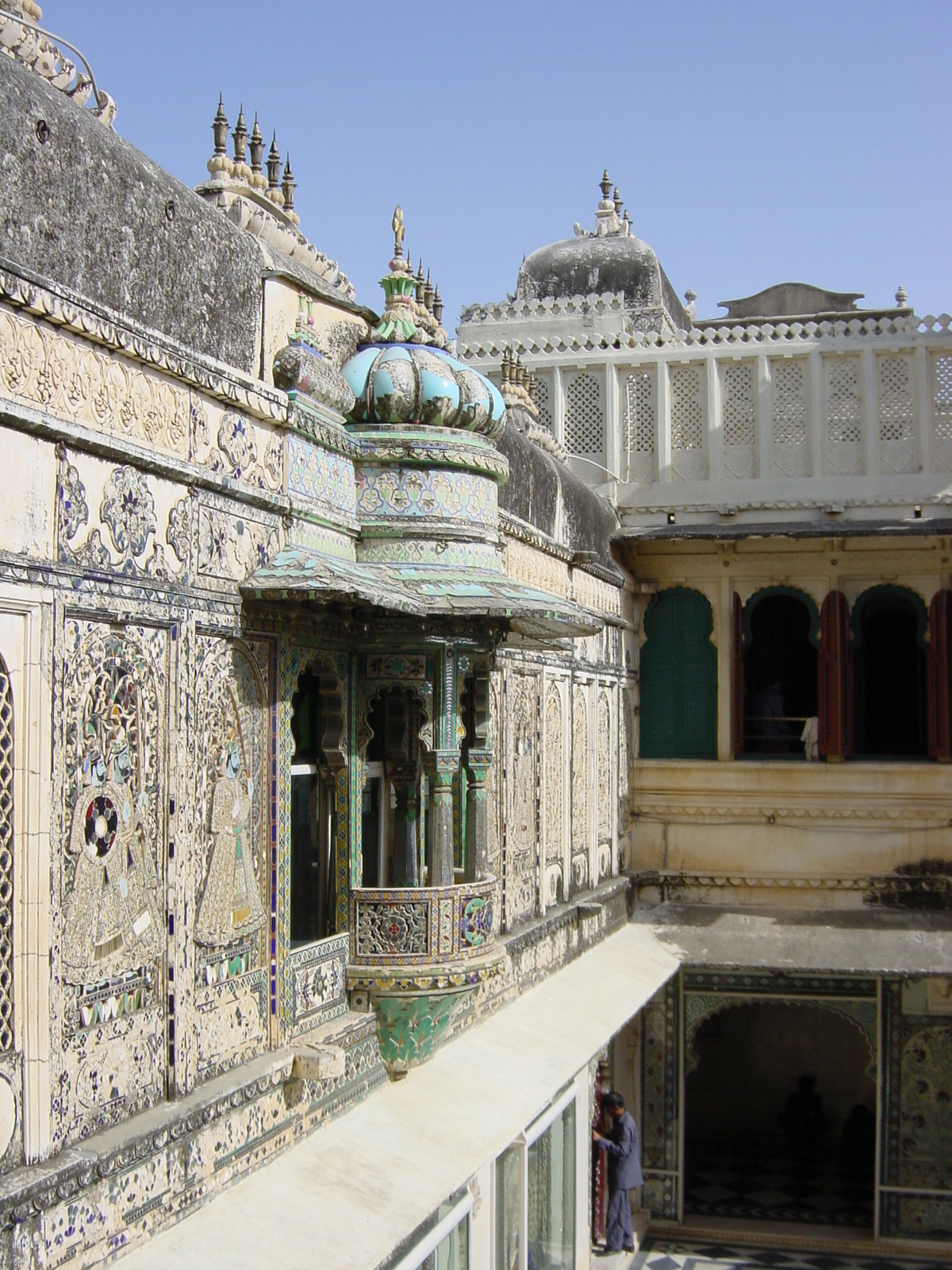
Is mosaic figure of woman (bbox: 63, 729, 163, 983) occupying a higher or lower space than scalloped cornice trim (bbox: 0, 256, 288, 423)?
lower

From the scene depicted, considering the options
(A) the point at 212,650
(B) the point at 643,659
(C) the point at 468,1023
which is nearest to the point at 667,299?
(B) the point at 643,659

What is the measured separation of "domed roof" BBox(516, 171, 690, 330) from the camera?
1540 centimetres

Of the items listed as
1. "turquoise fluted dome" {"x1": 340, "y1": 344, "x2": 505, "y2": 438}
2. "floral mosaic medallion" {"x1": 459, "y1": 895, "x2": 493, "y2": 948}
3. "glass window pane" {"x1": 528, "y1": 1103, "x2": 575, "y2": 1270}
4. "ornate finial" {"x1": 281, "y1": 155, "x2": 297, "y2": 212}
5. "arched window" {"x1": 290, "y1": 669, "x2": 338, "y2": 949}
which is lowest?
"glass window pane" {"x1": 528, "y1": 1103, "x2": 575, "y2": 1270}

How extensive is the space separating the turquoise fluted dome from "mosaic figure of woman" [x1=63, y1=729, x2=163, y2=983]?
8.16 feet

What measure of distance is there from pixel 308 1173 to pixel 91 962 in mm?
1505

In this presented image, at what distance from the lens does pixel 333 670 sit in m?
6.12

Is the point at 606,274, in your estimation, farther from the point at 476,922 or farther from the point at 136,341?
the point at 136,341

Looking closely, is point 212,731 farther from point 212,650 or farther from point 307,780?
point 307,780

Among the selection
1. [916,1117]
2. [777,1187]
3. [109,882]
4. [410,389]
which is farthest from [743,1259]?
[109,882]

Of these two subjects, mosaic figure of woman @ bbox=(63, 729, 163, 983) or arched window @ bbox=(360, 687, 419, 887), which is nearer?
mosaic figure of woman @ bbox=(63, 729, 163, 983)

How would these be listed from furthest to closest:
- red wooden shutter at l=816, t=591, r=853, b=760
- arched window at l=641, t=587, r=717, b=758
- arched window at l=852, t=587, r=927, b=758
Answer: arched window at l=852, t=587, r=927, b=758 < arched window at l=641, t=587, r=717, b=758 < red wooden shutter at l=816, t=591, r=853, b=760

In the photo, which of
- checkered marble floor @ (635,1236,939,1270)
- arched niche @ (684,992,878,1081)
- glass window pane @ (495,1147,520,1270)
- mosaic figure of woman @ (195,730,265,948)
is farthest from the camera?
arched niche @ (684,992,878,1081)

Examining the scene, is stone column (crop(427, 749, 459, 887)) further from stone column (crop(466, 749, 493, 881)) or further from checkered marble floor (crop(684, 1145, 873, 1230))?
checkered marble floor (crop(684, 1145, 873, 1230))

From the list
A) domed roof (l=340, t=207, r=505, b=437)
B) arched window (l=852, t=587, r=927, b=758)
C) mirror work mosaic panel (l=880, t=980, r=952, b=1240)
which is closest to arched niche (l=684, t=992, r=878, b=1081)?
mirror work mosaic panel (l=880, t=980, r=952, b=1240)
